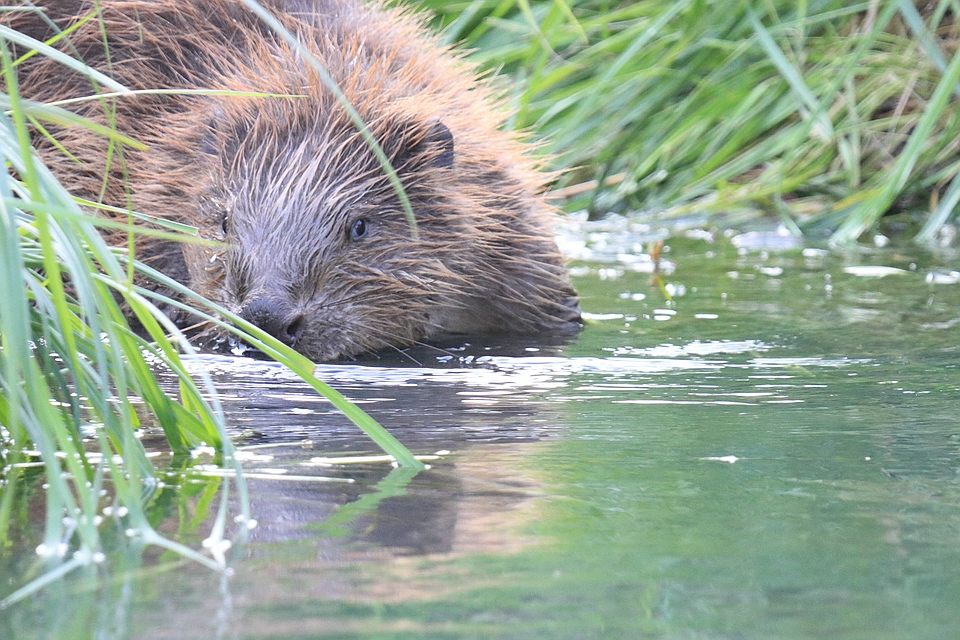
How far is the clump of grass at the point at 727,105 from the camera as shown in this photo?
6.25m

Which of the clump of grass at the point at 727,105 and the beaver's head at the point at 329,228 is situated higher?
the clump of grass at the point at 727,105

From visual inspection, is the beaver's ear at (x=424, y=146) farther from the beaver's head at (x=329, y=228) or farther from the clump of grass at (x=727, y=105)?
the clump of grass at (x=727, y=105)

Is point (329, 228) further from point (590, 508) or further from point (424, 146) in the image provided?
point (590, 508)

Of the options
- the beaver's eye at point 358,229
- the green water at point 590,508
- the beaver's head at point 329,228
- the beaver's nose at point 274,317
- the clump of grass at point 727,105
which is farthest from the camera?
the clump of grass at point 727,105

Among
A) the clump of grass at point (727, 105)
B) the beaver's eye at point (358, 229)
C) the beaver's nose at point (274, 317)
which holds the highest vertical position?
the clump of grass at point (727, 105)

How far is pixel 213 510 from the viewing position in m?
1.73

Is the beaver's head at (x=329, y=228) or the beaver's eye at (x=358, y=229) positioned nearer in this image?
the beaver's head at (x=329, y=228)

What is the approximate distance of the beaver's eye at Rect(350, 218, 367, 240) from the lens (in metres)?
3.60

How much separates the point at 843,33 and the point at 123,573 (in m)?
6.24

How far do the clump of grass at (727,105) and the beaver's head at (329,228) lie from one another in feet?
8.09

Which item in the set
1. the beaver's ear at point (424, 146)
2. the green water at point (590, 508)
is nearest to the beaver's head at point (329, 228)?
the beaver's ear at point (424, 146)

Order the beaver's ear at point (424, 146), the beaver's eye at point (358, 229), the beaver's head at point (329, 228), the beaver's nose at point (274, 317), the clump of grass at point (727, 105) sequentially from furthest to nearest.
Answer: the clump of grass at point (727, 105)
the beaver's ear at point (424, 146)
the beaver's eye at point (358, 229)
the beaver's head at point (329, 228)
the beaver's nose at point (274, 317)

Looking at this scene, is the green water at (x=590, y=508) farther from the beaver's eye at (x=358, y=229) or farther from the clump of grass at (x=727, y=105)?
the clump of grass at (x=727, y=105)

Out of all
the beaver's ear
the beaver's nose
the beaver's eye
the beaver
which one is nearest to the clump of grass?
the beaver
